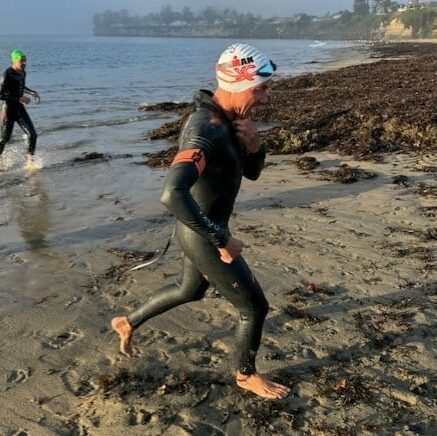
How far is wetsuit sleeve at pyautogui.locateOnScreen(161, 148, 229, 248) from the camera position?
2.71 metres

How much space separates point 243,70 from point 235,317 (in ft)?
7.61

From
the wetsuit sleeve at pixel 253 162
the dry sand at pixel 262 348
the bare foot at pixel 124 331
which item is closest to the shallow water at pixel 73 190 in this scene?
the dry sand at pixel 262 348

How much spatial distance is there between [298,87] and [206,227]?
852 inches

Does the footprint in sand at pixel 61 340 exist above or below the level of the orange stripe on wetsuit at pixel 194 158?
below

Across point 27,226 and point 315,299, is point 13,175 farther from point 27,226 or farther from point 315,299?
point 315,299

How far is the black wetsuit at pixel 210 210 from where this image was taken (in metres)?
2.75

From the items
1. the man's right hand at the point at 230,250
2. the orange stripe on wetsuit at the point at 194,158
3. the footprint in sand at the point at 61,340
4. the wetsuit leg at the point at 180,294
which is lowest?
the footprint in sand at the point at 61,340

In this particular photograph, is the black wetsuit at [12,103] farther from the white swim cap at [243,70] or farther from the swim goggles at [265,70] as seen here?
the swim goggles at [265,70]

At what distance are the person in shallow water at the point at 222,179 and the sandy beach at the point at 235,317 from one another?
1.63 feet

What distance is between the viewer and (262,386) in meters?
3.48

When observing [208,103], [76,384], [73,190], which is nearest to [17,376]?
[76,384]

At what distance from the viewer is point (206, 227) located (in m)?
2.78

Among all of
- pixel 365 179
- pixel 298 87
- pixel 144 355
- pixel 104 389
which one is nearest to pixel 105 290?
pixel 144 355

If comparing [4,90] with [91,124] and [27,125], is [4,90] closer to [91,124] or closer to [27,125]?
[27,125]
